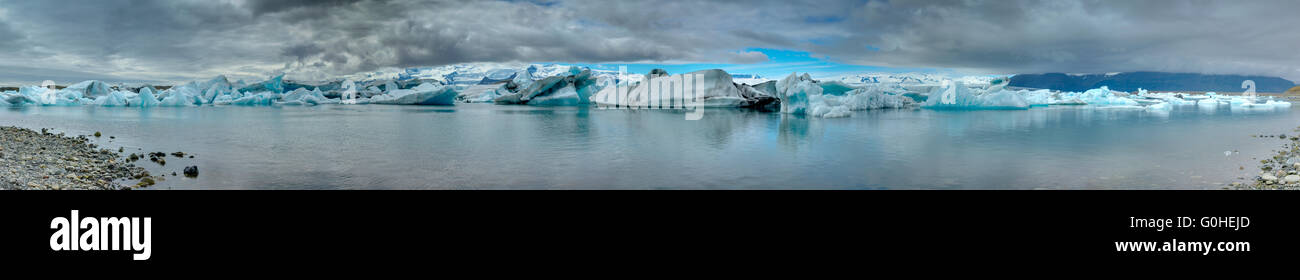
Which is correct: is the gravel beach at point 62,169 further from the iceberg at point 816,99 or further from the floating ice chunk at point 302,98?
the floating ice chunk at point 302,98

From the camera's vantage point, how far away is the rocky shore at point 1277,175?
479cm

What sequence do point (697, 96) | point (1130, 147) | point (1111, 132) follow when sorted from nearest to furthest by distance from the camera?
point (1130, 147), point (1111, 132), point (697, 96)

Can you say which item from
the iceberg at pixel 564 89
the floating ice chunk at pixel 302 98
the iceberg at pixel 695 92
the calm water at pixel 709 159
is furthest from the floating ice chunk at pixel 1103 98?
the floating ice chunk at pixel 302 98

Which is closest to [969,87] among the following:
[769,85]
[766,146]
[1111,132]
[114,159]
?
[769,85]

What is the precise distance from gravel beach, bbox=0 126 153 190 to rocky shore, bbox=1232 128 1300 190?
8015mm

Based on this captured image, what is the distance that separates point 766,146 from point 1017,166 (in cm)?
295

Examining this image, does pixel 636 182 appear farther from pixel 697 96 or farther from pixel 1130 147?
pixel 697 96

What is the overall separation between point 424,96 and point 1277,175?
30.9 metres

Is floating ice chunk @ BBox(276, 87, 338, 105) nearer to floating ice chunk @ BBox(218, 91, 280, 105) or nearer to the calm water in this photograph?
floating ice chunk @ BBox(218, 91, 280, 105)

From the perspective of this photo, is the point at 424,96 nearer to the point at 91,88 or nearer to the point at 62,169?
the point at 91,88

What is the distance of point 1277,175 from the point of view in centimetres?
538

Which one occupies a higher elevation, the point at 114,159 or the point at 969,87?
the point at 969,87

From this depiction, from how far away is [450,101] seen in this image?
33.5 metres

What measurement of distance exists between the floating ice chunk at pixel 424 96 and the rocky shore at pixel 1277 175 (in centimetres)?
2897
